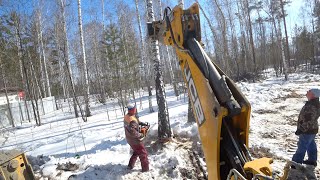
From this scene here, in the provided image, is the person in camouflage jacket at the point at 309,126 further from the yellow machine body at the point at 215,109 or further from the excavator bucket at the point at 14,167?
the excavator bucket at the point at 14,167

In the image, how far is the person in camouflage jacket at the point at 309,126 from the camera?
4.74 metres

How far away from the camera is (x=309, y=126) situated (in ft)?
15.6

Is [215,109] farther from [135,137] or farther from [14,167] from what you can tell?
[14,167]

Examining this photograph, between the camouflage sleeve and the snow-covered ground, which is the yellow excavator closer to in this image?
the camouflage sleeve

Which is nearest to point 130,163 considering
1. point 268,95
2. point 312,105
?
point 312,105

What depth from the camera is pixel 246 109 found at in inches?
90.0

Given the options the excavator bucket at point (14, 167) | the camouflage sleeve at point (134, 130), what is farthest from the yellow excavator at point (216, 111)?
the excavator bucket at point (14, 167)

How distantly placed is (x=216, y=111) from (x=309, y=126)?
3.48m

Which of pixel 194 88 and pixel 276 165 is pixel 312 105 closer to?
pixel 276 165

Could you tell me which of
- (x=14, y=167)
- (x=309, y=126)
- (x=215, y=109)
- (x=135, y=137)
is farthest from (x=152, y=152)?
(x=215, y=109)

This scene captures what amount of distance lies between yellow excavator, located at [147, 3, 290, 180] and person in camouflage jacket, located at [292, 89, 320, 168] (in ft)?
9.45

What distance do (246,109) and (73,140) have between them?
275 inches

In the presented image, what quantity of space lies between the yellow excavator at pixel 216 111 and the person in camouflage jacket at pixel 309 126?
2.88m

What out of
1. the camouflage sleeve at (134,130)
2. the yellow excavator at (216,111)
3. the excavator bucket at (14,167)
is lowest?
the excavator bucket at (14,167)
